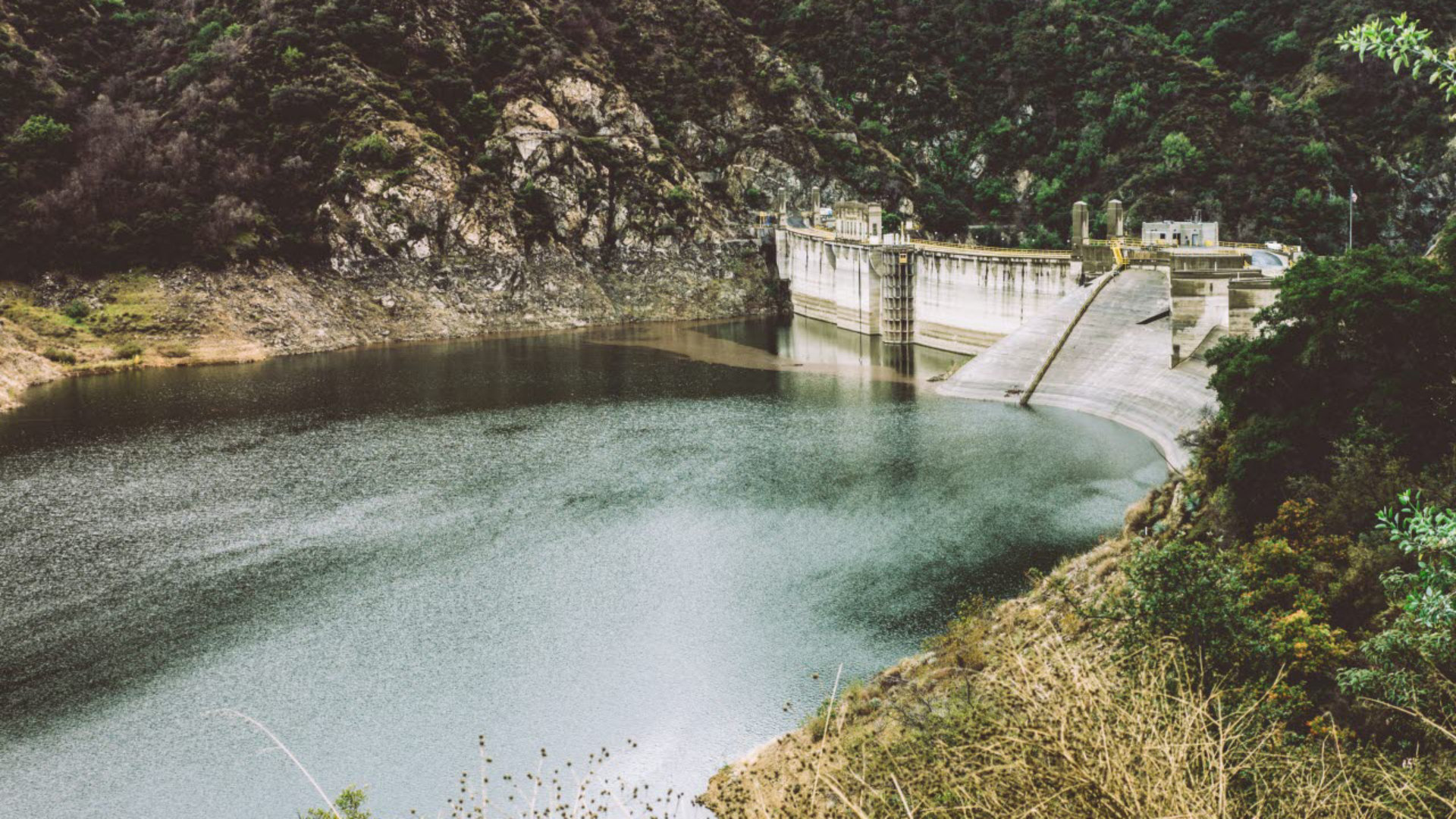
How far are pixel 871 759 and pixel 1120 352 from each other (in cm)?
4859

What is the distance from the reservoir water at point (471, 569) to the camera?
24.8m

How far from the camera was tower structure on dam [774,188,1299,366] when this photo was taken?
178 ft

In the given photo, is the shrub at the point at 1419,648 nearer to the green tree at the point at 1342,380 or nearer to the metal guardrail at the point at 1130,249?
the green tree at the point at 1342,380

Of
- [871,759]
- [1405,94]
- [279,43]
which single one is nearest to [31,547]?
[871,759]

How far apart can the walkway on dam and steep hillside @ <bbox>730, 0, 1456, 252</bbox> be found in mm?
39310

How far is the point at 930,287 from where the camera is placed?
80.6 meters

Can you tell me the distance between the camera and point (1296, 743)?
15633 millimetres

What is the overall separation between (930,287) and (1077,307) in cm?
1641

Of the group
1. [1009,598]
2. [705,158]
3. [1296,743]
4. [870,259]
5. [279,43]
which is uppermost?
[279,43]

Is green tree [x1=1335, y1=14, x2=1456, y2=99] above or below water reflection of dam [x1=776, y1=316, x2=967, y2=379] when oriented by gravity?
above

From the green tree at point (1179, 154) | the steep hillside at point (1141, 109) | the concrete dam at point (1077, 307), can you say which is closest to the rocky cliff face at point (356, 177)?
the steep hillside at point (1141, 109)

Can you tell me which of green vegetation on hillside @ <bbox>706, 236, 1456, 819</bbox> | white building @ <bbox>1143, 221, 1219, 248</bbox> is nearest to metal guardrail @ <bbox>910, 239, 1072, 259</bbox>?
white building @ <bbox>1143, 221, 1219, 248</bbox>

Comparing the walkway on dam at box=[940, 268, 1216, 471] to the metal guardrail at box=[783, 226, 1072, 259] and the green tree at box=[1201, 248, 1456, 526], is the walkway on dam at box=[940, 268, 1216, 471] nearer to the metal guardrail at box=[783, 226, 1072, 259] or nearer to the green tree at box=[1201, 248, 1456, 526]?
the metal guardrail at box=[783, 226, 1072, 259]

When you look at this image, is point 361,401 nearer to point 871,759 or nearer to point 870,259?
point 870,259
